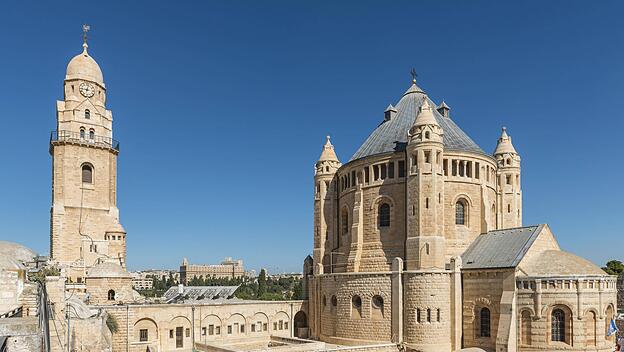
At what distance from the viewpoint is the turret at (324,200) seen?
1982 inches

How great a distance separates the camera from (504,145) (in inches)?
2003

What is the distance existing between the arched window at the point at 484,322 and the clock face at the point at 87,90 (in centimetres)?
4262

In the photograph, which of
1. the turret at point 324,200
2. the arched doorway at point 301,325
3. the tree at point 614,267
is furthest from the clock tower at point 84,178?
the tree at point 614,267

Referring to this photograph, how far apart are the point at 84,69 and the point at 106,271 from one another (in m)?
21.8

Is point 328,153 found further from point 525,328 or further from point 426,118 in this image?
point 525,328

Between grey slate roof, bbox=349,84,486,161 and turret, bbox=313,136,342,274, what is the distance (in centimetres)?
347

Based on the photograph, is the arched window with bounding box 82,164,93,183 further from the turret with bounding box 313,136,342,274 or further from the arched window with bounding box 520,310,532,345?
the arched window with bounding box 520,310,532,345

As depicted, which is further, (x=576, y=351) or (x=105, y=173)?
(x=105, y=173)

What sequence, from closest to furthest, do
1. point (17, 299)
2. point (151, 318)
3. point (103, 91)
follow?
point (17, 299) → point (151, 318) → point (103, 91)

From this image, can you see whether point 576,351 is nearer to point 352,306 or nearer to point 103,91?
point 352,306

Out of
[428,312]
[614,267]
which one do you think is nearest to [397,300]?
[428,312]

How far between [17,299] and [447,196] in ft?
105

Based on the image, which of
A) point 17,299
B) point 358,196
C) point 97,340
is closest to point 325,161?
point 358,196

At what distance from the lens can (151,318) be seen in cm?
4100
